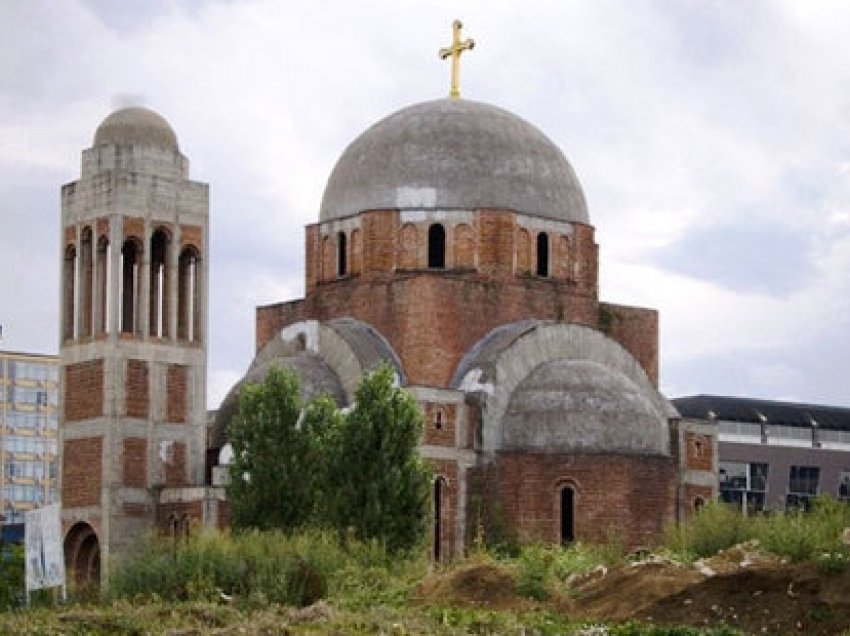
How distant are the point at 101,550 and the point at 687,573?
21057 mm

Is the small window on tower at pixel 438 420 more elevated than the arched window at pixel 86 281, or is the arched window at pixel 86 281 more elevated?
the arched window at pixel 86 281

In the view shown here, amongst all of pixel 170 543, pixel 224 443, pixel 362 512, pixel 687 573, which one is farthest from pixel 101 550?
pixel 687 573

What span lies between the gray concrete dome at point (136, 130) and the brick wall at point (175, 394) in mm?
5019

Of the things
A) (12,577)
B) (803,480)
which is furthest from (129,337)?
(803,480)

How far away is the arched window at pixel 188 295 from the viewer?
1930 inches

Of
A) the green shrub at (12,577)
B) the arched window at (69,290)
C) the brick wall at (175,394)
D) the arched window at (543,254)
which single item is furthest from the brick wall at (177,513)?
the arched window at (543,254)

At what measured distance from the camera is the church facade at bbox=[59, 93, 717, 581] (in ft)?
157

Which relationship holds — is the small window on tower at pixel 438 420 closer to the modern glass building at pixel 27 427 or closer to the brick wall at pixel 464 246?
the brick wall at pixel 464 246

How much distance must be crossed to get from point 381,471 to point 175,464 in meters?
7.18

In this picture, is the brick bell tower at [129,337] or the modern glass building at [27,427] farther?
the modern glass building at [27,427]

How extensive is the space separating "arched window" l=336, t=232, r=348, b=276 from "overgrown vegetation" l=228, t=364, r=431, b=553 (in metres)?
7.97

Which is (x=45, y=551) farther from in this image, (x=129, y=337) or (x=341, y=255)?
(x=341, y=255)

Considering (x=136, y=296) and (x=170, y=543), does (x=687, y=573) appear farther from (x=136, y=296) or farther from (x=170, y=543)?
(x=136, y=296)

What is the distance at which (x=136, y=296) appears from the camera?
48844mm
